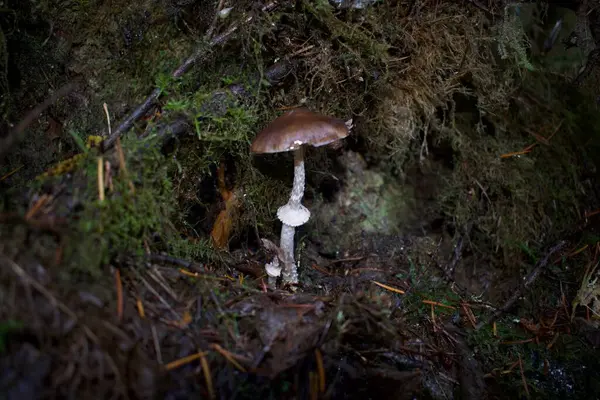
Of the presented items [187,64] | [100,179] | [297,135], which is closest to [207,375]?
[100,179]

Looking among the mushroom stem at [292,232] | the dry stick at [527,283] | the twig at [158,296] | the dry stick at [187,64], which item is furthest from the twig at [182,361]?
the dry stick at [527,283]

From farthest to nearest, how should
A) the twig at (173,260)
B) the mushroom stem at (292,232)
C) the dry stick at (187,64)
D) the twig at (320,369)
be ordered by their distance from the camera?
the mushroom stem at (292,232), the dry stick at (187,64), the twig at (173,260), the twig at (320,369)

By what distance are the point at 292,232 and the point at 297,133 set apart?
78 centimetres

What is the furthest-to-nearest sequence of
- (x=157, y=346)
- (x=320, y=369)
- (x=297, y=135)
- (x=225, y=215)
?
1. (x=225, y=215)
2. (x=297, y=135)
3. (x=320, y=369)
4. (x=157, y=346)

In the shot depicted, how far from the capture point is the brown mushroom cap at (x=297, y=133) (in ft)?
7.36

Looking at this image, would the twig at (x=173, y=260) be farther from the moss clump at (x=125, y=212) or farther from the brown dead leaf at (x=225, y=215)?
the brown dead leaf at (x=225, y=215)

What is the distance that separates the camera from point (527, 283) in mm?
3084

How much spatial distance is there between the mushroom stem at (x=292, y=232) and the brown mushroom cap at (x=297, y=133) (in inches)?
11.1

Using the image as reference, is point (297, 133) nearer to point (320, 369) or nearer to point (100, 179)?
point (100, 179)

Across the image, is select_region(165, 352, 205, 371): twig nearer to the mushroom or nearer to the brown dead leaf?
the mushroom

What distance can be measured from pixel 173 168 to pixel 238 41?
970 millimetres

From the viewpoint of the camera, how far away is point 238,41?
8.57 ft

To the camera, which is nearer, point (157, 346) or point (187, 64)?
point (157, 346)

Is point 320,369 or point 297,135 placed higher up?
point 297,135
